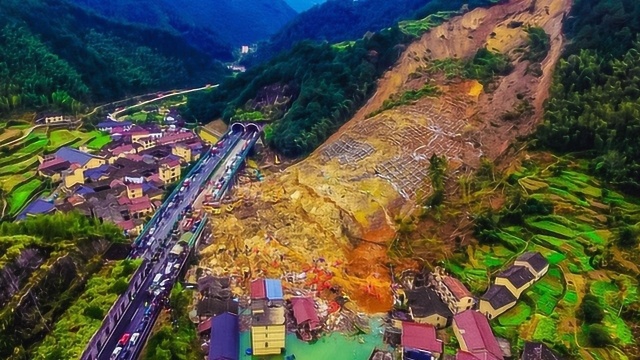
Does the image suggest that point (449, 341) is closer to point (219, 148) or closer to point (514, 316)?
point (514, 316)

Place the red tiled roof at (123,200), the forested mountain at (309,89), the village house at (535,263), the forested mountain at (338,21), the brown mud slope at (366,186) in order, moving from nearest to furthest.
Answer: the village house at (535,263)
the brown mud slope at (366,186)
the red tiled roof at (123,200)
the forested mountain at (309,89)
the forested mountain at (338,21)

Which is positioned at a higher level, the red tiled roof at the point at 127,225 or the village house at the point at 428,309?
the red tiled roof at the point at 127,225

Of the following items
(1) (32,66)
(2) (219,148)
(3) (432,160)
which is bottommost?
(3) (432,160)

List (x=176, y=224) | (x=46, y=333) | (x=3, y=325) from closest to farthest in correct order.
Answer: (x=3, y=325), (x=46, y=333), (x=176, y=224)

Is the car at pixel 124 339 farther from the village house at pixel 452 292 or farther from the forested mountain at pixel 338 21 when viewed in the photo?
the forested mountain at pixel 338 21

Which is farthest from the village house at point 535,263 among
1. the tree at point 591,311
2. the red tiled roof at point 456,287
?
the red tiled roof at point 456,287

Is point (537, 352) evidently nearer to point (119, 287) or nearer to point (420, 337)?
point (420, 337)

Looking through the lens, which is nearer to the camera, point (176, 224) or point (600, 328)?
point (600, 328)

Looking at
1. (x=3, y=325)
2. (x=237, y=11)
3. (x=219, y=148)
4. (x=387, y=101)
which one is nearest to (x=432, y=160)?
(x=387, y=101)
